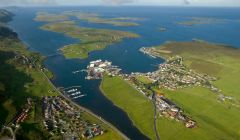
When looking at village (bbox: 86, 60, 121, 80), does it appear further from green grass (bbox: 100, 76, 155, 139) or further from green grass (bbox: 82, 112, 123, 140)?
green grass (bbox: 82, 112, 123, 140)

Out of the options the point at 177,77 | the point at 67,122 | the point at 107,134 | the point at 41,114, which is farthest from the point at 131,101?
the point at 177,77

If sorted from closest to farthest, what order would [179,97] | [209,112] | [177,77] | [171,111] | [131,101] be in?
1. [171,111]
2. [209,112]
3. [131,101]
4. [179,97]
5. [177,77]

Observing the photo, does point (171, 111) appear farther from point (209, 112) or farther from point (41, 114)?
point (41, 114)

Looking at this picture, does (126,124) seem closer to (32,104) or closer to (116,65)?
(32,104)

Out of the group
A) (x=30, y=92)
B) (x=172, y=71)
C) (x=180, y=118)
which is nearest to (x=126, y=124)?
(x=180, y=118)

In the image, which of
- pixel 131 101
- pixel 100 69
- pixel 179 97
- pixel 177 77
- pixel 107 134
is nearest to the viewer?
pixel 107 134

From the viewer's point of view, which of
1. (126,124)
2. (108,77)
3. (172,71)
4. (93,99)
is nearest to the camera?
(126,124)

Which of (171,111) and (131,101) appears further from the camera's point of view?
(131,101)

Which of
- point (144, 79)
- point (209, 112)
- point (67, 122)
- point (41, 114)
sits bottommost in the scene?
point (209, 112)

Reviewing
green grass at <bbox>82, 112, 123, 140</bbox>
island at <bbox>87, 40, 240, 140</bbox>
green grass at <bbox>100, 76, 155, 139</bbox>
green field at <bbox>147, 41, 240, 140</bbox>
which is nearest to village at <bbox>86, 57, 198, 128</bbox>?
island at <bbox>87, 40, 240, 140</bbox>
